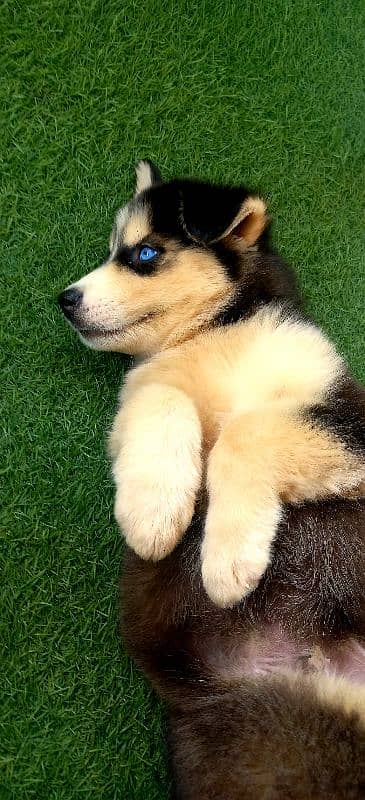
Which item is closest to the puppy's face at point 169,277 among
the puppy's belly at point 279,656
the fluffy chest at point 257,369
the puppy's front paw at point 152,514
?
the fluffy chest at point 257,369

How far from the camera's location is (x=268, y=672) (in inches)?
91.6

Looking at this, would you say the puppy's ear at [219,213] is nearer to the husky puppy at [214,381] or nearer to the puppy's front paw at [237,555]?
the husky puppy at [214,381]

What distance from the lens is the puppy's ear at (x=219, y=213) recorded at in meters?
2.69

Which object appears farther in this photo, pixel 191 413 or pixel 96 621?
pixel 96 621

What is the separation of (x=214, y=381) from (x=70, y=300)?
2.43ft

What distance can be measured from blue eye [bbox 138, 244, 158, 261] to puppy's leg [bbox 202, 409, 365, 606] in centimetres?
92

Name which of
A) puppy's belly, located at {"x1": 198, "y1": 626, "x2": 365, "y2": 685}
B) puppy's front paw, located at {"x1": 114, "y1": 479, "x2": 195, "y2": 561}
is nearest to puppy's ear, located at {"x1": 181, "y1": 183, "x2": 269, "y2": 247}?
puppy's front paw, located at {"x1": 114, "y1": 479, "x2": 195, "y2": 561}

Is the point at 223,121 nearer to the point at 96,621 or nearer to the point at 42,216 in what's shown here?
the point at 42,216

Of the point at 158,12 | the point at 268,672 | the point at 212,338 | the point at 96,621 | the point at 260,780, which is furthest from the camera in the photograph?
the point at 158,12

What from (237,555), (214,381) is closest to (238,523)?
(237,555)

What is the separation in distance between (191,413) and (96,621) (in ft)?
4.05

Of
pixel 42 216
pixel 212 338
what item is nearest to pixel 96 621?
pixel 212 338

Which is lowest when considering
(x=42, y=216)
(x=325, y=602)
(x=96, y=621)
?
(x=96, y=621)

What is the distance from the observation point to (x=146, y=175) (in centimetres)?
329
